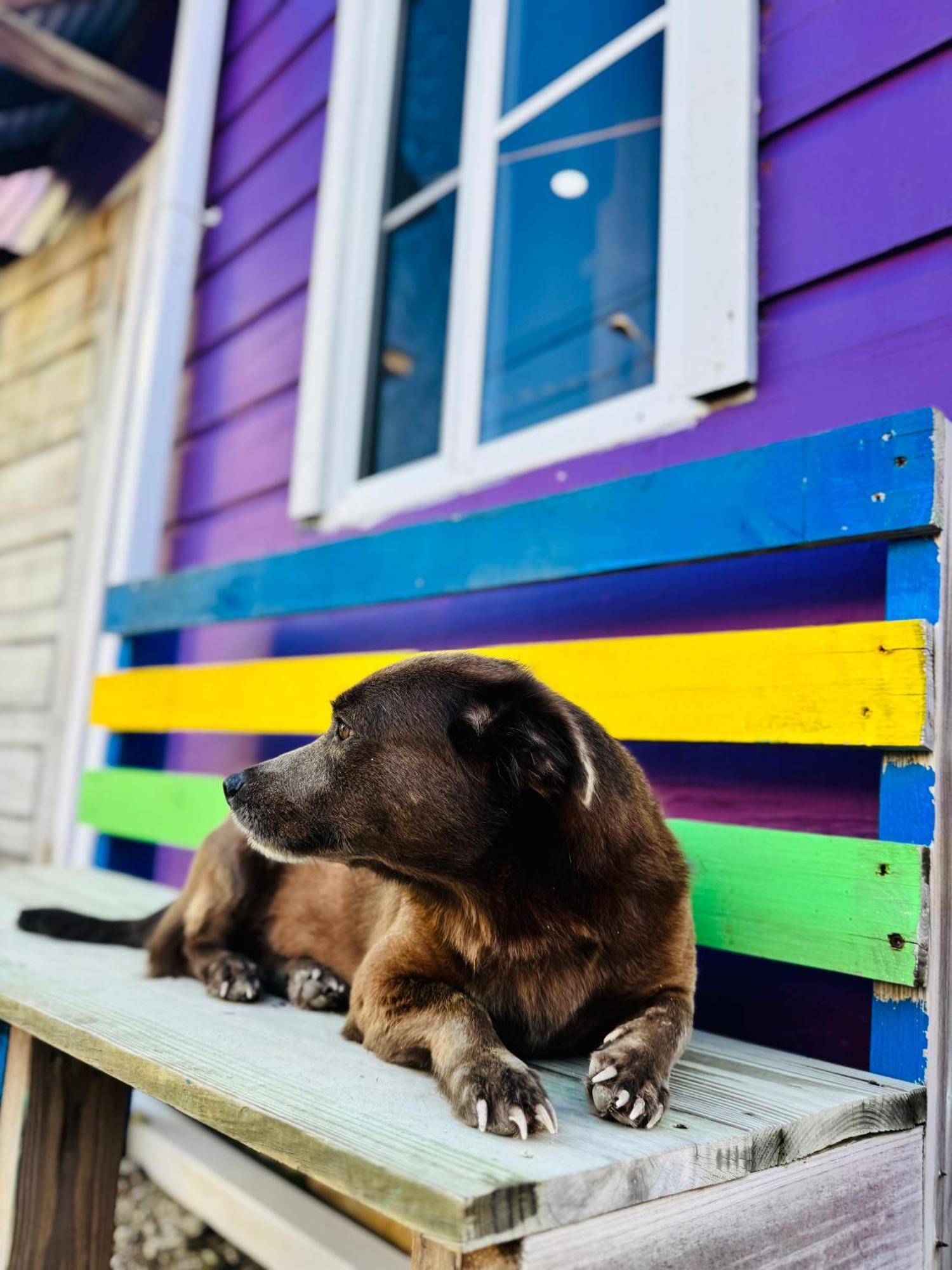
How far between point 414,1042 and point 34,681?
377 cm

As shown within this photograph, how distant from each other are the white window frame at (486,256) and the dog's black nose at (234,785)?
3.96 feet

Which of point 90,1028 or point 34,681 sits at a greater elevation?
point 34,681

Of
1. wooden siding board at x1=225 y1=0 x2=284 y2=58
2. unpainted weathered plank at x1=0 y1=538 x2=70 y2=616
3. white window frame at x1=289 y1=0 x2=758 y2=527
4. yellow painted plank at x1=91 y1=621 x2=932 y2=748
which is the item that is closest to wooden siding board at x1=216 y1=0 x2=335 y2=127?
wooden siding board at x1=225 y1=0 x2=284 y2=58

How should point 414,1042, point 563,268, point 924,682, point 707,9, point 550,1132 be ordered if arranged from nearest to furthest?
1. point 550,1132
2. point 414,1042
3. point 924,682
4. point 707,9
5. point 563,268

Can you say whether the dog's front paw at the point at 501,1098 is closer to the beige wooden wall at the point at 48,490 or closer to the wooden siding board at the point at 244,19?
the beige wooden wall at the point at 48,490

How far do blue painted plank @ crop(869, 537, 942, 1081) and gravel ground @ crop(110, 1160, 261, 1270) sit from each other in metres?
1.94

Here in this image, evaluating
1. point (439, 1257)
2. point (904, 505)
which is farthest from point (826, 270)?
point (439, 1257)

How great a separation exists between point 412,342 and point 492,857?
225 centimetres

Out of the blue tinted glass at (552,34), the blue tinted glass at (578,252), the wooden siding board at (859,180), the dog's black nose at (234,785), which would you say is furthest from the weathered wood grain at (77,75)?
the dog's black nose at (234,785)

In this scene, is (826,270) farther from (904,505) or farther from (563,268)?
(563,268)

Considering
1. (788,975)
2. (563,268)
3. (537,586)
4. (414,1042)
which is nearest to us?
(414,1042)

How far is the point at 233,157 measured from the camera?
411 cm

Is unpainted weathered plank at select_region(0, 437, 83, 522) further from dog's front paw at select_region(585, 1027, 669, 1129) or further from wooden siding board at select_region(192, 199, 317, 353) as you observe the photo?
dog's front paw at select_region(585, 1027, 669, 1129)

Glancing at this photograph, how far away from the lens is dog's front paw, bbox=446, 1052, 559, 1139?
1068mm
